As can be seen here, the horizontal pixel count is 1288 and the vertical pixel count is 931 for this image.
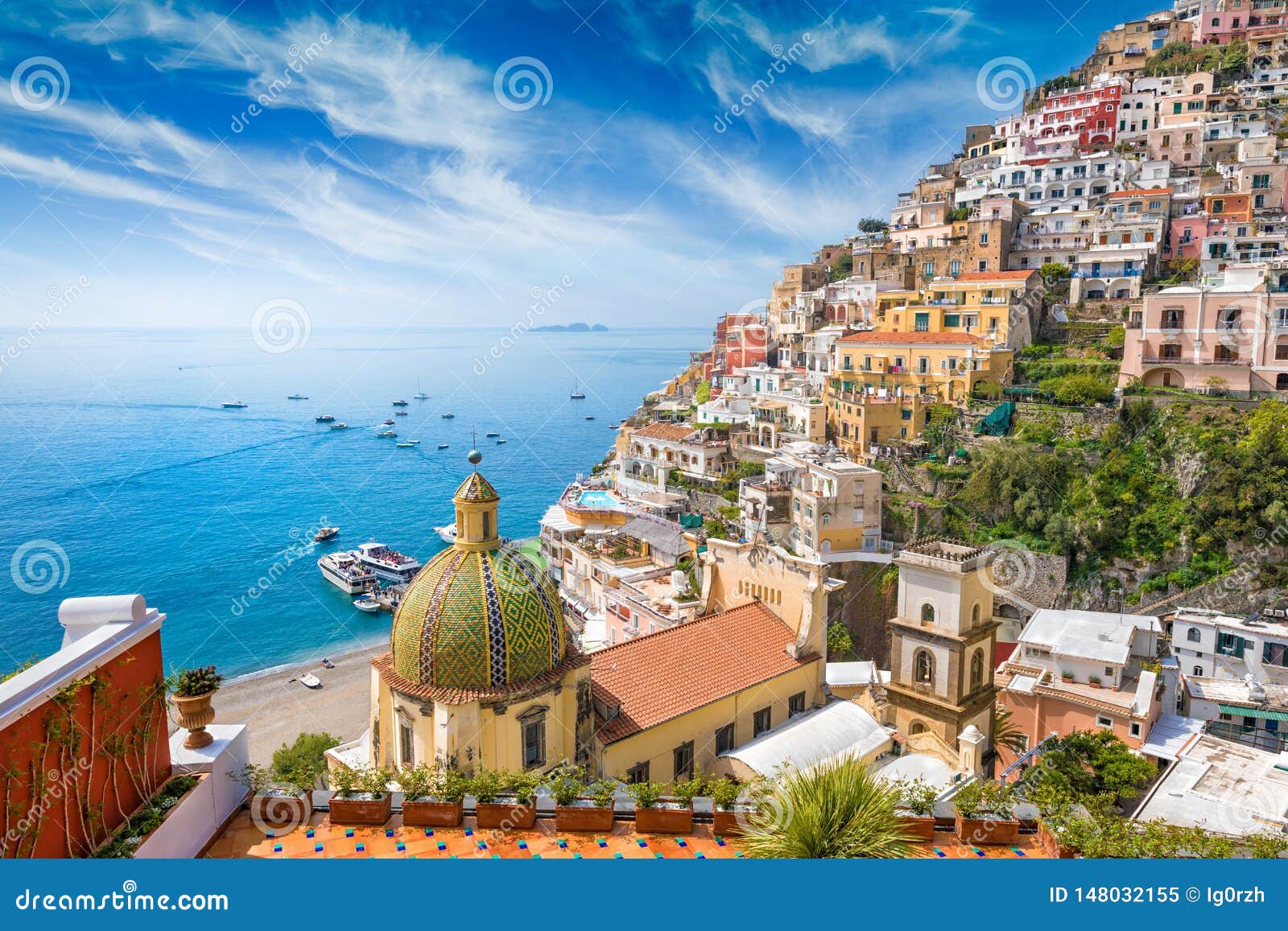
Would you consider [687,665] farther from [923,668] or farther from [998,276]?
[998,276]

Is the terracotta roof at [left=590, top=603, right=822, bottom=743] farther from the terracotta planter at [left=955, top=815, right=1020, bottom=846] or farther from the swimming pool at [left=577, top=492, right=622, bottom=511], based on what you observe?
the swimming pool at [left=577, top=492, right=622, bottom=511]

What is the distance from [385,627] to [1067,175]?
50.6m

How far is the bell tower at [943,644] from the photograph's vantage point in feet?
56.7

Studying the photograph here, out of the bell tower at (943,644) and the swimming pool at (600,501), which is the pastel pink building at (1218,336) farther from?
the swimming pool at (600,501)

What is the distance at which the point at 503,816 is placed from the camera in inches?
300

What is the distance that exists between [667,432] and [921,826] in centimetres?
3737

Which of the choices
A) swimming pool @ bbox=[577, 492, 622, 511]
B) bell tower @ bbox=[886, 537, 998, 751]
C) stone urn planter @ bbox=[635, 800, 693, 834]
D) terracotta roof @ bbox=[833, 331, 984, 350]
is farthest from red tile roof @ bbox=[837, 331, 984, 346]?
stone urn planter @ bbox=[635, 800, 693, 834]

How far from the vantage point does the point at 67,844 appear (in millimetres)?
5684

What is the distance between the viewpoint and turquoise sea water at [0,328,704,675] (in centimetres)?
4244

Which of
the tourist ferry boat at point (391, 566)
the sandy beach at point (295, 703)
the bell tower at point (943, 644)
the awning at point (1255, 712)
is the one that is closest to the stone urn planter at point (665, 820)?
the bell tower at point (943, 644)

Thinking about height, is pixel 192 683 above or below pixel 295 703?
above

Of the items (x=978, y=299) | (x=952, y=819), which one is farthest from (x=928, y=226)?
(x=952, y=819)

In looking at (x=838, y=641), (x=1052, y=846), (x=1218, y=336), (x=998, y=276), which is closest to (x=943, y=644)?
(x=1052, y=846)

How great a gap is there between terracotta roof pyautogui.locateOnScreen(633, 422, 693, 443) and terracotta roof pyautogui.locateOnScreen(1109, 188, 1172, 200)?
29.1m
